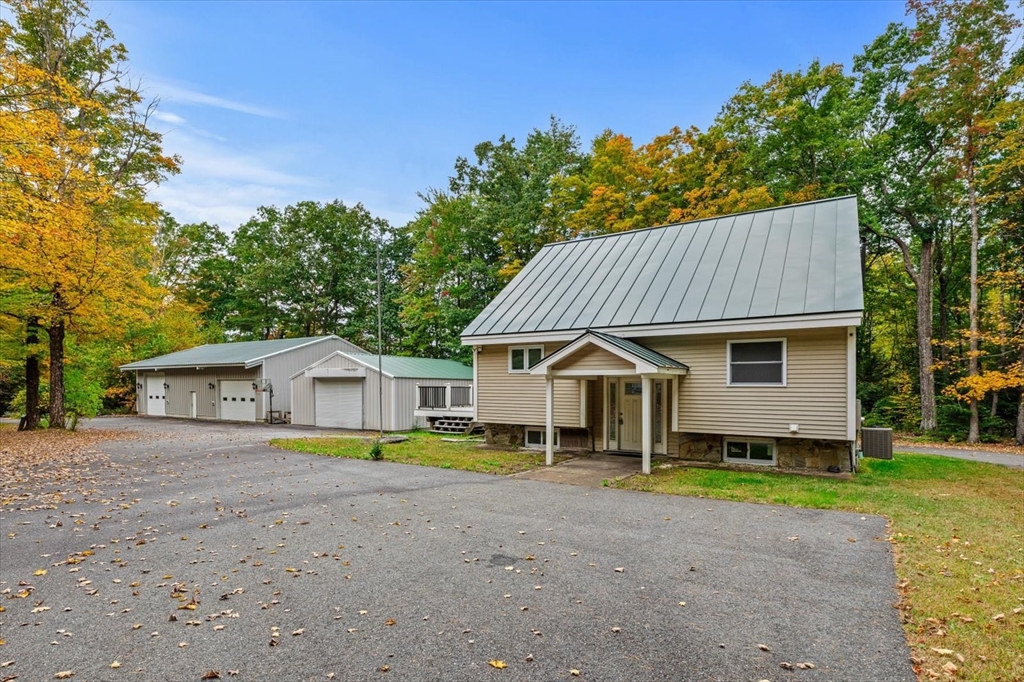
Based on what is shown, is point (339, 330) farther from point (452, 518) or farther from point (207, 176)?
point (452, 518)

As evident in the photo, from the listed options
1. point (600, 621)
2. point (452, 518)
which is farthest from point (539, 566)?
point (452, 518)

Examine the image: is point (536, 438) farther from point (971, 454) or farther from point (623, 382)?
point (971, 454)

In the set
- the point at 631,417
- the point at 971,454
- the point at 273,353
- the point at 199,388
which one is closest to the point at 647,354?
the point at 631,417

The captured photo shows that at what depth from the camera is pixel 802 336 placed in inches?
416

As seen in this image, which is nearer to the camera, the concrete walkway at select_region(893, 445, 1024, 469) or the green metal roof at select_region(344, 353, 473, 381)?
the concrete walkway at select_region(893, 445, 1024, 469)

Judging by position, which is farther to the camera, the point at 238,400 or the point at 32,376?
the point at 238,400

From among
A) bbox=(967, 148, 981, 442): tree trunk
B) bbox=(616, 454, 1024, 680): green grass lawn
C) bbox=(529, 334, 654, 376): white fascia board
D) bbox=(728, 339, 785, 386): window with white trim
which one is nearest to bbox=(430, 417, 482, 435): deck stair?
bbox=(529, 334, 654, 376): white fascia board

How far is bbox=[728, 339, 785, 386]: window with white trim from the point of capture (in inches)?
426

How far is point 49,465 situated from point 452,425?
466 inches

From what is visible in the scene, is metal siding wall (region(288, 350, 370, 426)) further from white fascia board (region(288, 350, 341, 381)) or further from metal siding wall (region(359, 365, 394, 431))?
metal siding wall (region(359, 365, 394, 431))

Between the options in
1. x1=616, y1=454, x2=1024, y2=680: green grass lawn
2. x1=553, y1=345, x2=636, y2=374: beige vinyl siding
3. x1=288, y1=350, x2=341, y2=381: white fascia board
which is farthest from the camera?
x1=288, y1=350, x2=341, y2=381: white fascia board

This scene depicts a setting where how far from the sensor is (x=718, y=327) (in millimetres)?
11062

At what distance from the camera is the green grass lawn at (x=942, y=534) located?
3.71m

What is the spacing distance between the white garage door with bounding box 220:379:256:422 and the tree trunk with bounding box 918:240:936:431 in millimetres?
28755
